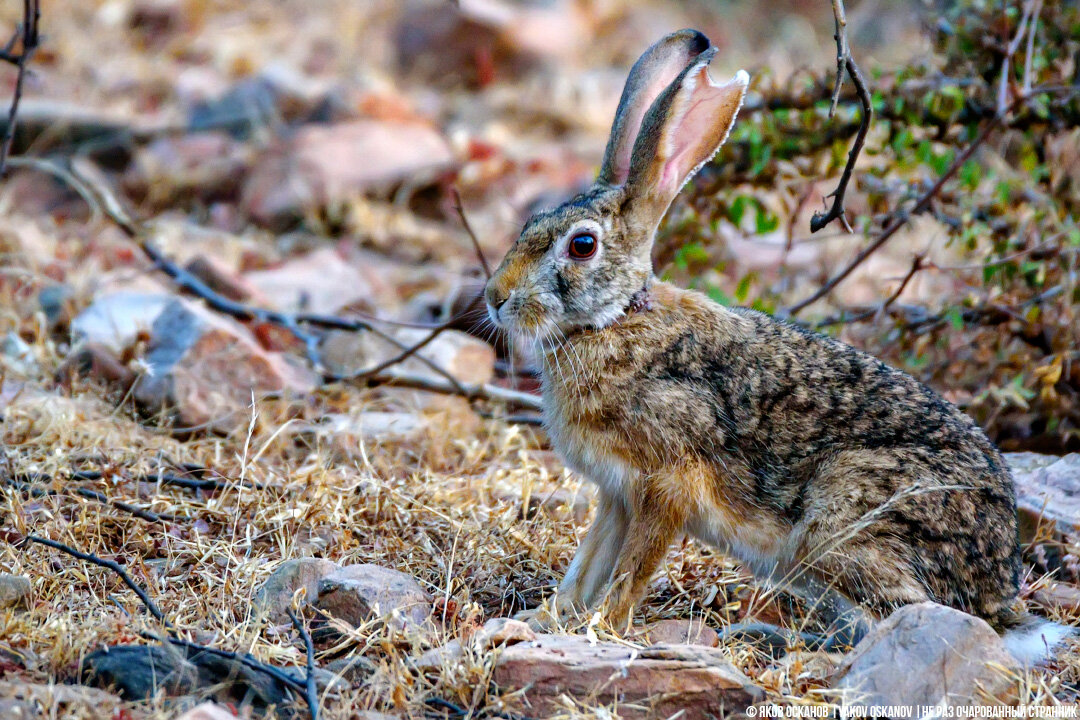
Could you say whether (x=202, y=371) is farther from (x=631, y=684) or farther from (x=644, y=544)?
(x=631, y=684)

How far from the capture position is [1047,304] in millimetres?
5961

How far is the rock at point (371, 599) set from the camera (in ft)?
12.5

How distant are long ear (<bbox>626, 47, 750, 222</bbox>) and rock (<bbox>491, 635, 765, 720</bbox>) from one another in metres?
1.85

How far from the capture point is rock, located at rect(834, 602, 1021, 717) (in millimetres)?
3383

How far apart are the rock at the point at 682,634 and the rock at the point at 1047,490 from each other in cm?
164

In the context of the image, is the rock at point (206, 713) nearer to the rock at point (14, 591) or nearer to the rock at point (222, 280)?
the rock at point (14, 591)

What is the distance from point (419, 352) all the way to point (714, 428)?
2591 mm

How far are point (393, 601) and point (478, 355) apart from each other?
2.95 metres

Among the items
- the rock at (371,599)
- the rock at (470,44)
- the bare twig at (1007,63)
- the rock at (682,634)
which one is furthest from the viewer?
the rock at (470,44)

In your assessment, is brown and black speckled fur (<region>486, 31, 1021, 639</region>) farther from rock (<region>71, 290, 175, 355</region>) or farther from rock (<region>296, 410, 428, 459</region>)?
rock (<region>71, 290, 175, 355</region>)

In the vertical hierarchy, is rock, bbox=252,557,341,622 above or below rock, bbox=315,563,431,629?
below

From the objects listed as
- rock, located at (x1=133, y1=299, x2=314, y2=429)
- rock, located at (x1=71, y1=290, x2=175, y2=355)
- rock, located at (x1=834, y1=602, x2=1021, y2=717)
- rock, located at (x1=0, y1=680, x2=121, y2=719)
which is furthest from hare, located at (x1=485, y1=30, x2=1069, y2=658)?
rock, located at (x1=71, y1=290, x2=175, y2=355)

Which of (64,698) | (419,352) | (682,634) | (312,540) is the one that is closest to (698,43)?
(682,634)

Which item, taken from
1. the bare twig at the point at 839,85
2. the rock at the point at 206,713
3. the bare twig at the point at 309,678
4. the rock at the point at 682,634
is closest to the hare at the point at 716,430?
the rock at the point at 682,634
